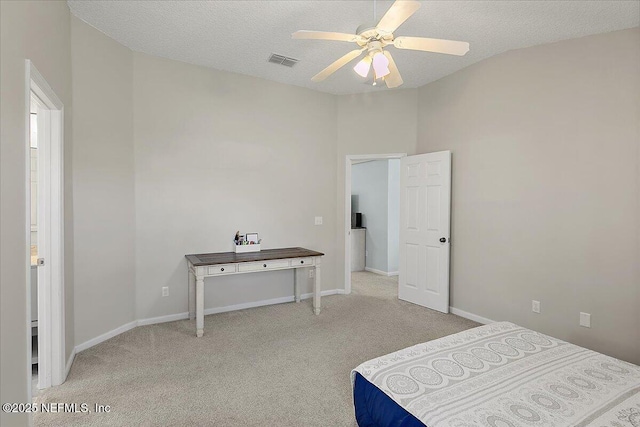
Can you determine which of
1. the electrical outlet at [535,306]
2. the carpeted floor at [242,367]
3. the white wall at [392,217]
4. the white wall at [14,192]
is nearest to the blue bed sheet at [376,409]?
the carpeted floor at [242,367]

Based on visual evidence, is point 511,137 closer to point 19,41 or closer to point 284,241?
point 284,241

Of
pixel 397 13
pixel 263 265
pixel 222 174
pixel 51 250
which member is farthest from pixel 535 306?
pixel 51 250

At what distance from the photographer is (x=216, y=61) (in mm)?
3814

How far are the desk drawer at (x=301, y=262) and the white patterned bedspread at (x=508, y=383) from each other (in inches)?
83.6

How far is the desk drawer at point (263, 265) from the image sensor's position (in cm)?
361

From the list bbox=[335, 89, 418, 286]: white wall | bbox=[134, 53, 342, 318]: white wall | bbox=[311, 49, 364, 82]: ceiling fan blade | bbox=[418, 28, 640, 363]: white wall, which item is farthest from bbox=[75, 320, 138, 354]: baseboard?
bbox=[418, 28, 640, 363]: white wall

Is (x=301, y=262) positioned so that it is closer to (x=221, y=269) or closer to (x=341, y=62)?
(x=221, y=269)

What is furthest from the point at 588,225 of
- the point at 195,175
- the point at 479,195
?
the point at 195,175

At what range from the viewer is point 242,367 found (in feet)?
9.01

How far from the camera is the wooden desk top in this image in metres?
3.48

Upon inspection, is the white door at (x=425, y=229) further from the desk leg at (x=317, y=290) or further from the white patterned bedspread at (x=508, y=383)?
the white patterned bedspread at (x=508, y=383)

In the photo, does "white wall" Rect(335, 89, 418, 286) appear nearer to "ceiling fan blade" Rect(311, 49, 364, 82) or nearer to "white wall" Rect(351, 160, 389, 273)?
"white wall" Rect(351, 160, 389, 273)

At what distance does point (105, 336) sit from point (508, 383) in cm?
339

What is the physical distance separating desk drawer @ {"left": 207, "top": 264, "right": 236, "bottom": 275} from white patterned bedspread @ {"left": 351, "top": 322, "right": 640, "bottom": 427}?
6.59ft
